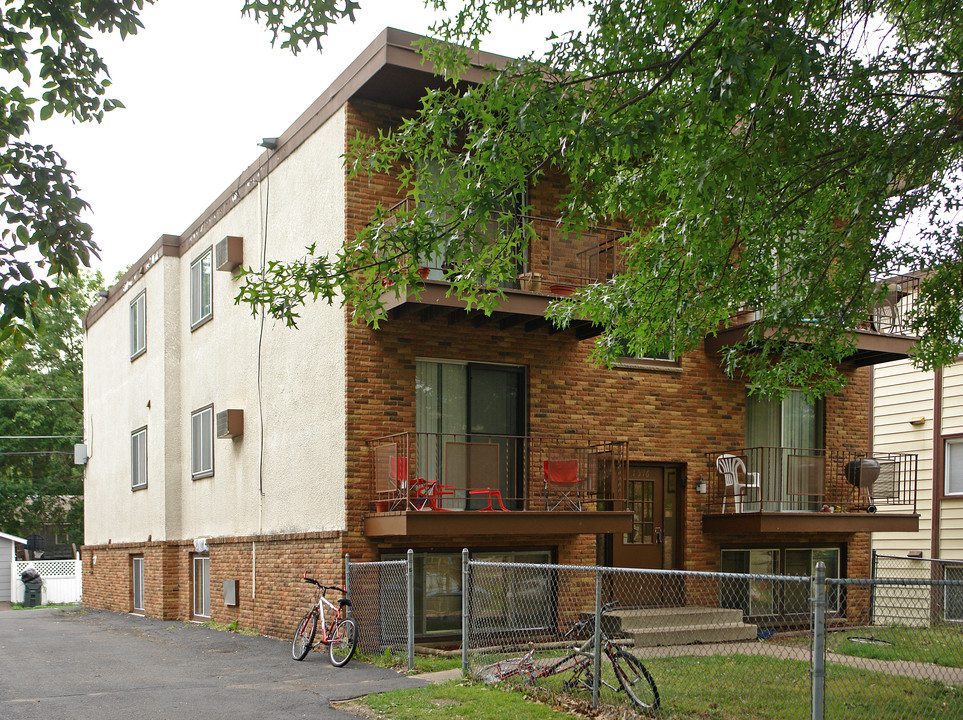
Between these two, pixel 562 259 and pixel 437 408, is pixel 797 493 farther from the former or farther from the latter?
pixel 437 408

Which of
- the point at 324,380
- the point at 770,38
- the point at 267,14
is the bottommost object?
the point at 324,380

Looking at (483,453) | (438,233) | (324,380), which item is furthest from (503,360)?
(438,233)

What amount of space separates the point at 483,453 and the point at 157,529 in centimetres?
975

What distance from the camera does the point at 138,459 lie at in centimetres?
2327

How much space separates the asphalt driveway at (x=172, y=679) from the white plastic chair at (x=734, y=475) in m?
7.03

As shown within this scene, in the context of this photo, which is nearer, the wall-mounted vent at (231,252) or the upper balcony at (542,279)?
the upper balcony at (542,279)

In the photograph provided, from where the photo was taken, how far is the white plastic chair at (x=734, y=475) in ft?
53.5

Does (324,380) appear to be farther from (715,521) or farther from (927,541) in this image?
(927,541)

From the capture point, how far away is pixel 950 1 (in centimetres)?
906

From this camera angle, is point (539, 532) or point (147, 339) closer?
point (539, 532)

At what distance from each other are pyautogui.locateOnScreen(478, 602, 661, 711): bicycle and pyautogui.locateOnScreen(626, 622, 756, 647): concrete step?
13.1 feet

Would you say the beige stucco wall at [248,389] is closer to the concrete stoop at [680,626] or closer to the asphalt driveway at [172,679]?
the asphalt driveway at [172,679]

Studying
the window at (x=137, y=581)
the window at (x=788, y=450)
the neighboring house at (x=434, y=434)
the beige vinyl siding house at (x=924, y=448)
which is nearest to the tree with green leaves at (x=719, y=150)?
the neighboring house at (x=434, y=434)

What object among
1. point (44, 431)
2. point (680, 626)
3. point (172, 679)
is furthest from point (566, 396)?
point (44, 431)
